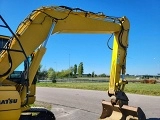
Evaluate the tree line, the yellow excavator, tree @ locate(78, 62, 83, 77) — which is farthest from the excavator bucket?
Result: tree @ locate(78, 62, 83, 77)

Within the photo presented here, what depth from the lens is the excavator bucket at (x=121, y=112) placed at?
984 centimetres

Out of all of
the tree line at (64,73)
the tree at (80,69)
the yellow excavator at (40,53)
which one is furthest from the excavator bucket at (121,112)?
the tree at (80,69)

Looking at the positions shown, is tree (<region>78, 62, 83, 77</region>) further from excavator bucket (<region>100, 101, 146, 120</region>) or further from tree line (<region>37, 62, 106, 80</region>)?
excavator bucket (<region>100, 101, 146, 120</region>)

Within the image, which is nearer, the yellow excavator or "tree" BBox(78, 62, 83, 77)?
the yellow excavator

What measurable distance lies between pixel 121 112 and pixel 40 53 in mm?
3584

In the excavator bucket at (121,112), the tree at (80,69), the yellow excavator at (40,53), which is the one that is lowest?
the excavator bucket at (121,112)

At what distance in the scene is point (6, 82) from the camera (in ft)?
26.3

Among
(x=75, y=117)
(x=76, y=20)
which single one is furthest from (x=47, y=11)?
(x=75, y=117)

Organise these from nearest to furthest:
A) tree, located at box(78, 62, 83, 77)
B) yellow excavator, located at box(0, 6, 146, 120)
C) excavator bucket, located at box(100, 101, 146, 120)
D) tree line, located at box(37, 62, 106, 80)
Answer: yellow excavator, located at box(0, 6, 146, 120)
excavator bucket, located at box(100, 101, 146, 120)
tree line, located at box(37, 62, 106, 80)
tree, located at box(78, 62, 83, 77)

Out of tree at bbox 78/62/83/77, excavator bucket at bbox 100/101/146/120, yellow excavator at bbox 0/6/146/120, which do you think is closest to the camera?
yellow excavator at bbox 0/6/146/120

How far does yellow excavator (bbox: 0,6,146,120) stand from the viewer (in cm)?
772

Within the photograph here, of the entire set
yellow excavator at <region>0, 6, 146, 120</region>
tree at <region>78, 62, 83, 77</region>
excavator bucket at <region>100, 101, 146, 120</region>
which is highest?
tree at <region>78, 62, 83, 77</region>

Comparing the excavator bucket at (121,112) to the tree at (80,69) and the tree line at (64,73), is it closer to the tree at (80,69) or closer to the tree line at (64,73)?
the tree line at (64,73)

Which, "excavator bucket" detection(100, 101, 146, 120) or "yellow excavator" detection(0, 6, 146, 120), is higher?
"yellow excavator" detection(0, 6, 146, 120)
